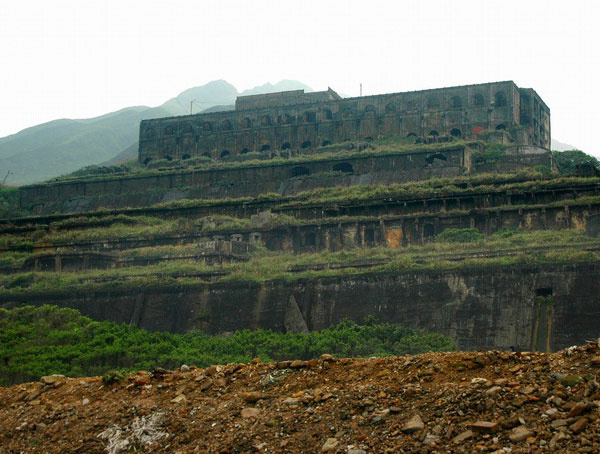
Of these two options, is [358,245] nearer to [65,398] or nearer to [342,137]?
[342,137]

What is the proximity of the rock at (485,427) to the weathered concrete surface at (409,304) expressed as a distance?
19257 millimetres

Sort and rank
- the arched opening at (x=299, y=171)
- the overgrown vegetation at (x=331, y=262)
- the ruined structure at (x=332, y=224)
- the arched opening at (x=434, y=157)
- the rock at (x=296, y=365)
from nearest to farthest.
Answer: the rock at (x=296, y=365), the ruined structure at (x=332, y=224), the overgrown vegetation at (x=331, y=262), the arched opening at (x=434, y=157), the arched opening at (x=299, y=171)

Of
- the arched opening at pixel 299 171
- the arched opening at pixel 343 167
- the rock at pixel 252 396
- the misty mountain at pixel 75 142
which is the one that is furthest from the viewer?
the misty mountain at pixel 75 142

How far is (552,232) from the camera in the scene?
40.5 meters

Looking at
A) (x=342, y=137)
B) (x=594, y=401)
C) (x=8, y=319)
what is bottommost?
(x=8, y=319)

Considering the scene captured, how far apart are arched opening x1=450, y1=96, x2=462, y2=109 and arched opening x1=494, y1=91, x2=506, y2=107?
204cm

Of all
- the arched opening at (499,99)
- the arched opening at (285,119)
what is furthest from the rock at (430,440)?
the arched opening at (285,119)

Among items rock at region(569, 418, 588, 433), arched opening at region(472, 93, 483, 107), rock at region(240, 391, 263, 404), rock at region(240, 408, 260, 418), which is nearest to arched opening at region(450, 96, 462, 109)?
arched opening at region(472, 93, 483, 107)

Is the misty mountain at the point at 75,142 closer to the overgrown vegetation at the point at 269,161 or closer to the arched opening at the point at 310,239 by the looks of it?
the overgrown vegetation at the point at 269,161

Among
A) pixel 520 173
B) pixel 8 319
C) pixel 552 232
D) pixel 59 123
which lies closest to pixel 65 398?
pixel 8 319

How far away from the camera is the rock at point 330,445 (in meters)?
12.3

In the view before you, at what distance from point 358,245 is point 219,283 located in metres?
8.74

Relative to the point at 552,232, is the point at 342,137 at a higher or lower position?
higher

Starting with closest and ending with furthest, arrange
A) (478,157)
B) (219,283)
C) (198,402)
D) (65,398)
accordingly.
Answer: (198,402) < (65,398) < (219,283) < (478,157)
